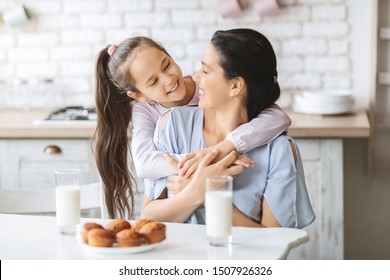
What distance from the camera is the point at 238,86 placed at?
2330mm

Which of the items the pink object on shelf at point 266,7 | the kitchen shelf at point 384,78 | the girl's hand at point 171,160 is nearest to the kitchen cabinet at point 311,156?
the kitchen shelf at point 384,78

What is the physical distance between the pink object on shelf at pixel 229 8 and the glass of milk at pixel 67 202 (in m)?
2.05

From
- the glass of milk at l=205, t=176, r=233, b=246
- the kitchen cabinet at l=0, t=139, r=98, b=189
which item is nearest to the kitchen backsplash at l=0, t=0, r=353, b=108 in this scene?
the kitchen cabinet at l=0, t=139, r=98, b=189

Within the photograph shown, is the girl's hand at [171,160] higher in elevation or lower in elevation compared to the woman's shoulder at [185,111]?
lower

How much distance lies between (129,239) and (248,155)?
24.9 inches

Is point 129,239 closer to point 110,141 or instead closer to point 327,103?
point 110,141

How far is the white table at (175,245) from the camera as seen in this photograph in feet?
6.09

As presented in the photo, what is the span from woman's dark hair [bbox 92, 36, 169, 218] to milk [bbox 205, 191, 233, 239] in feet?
2.32

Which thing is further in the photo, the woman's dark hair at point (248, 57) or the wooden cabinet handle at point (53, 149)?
the wooden cabinet handle at point (53, 149)

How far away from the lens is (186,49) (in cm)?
404

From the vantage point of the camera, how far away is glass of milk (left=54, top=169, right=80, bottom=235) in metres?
2.04

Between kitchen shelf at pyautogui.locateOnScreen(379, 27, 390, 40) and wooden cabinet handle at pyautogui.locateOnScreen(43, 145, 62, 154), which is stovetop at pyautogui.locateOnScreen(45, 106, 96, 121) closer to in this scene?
wooden cabinet handle at pyautogui.locateOnScreen(43, 145, 62, 154)

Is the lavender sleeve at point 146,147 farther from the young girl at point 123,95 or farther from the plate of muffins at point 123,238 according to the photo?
the plate of muffins at point 123,238

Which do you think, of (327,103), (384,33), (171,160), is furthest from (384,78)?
(171,160)
